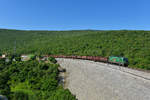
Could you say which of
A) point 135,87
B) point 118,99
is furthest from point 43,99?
point 135,87

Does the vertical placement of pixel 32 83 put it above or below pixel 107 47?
below

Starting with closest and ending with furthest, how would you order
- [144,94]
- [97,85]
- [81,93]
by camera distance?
[144,94] → [81,93] → [97,85]

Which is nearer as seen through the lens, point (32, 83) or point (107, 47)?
point (32, 83)

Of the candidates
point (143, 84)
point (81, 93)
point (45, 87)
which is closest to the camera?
point (143, 84)

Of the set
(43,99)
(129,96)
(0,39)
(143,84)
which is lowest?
(43,99)

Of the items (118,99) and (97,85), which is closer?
(118,99)

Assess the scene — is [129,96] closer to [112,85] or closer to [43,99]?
[112,85]

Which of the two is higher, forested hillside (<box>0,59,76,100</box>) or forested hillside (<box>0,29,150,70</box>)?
forested hillside (<box>0,29,150,70</box>)

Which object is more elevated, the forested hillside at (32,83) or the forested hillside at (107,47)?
the forested hillside at (107,47)

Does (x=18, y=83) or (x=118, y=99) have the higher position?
(x=118, y=99)

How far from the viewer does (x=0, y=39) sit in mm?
96125

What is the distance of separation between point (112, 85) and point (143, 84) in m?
3.70

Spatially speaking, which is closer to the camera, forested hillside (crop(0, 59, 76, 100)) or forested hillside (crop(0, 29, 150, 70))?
forested hillside (crop(0, 59, 76, 100))

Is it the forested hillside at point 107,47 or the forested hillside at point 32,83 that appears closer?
the forested hillside at point 32,83
